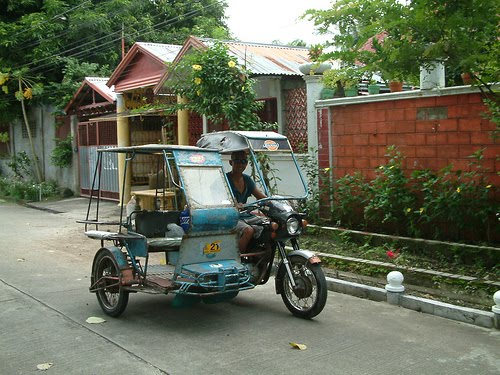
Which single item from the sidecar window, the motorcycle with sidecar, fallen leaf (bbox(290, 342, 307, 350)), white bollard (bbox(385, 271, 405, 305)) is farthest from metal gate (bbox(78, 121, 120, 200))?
fallen leaf (bbox(290, 342, 307, 350))

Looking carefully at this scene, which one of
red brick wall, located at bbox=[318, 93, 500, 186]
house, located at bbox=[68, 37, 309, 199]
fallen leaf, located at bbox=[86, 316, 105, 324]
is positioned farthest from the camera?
house, located at bbox=[68, 37, 309, 199]

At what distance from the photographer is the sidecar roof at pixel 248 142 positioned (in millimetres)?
6152

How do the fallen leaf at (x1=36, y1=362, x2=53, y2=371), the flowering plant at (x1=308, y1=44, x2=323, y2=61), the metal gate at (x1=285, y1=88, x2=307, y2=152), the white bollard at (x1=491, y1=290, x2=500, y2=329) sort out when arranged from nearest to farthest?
the fallen leaf at (x1=36, y1=362, x2=53, y2=371), the white bollard at (x1=491, y1=290, x2=500, y2=329), the flowering plant at (x1=308, y1=44, x2=323, y2=61), the metal gate at (x1=285, y1=88, x2=307, y2=152)

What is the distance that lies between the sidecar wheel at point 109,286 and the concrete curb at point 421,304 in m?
2.76

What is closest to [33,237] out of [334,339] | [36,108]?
[334,339]

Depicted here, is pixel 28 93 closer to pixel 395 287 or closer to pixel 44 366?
pixel 395 287

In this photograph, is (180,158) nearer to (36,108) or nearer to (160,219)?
(160,219)

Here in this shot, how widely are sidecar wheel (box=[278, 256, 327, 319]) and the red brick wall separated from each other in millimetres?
3202

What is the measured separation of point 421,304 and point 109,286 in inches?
133

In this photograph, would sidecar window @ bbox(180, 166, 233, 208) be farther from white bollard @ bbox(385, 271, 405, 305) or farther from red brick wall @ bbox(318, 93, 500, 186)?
red brick wall @ bbox(318, 93, 500, 186)

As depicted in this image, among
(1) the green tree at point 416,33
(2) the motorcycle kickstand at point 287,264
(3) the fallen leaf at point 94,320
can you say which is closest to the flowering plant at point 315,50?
(1) the green tree at point 416,33

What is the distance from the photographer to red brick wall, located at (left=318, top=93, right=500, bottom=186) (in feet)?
25.6

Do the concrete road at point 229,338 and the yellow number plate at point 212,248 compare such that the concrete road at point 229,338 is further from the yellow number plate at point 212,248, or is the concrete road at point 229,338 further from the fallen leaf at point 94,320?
the yellow number plate at point 212,248

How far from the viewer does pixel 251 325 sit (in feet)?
18.9
